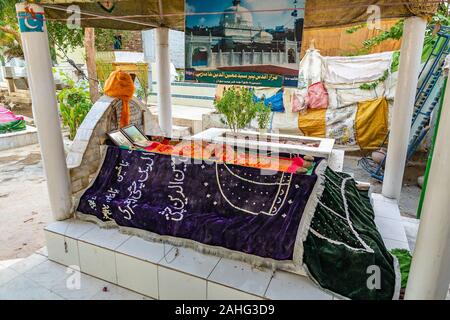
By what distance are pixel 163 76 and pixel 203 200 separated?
10.3ft

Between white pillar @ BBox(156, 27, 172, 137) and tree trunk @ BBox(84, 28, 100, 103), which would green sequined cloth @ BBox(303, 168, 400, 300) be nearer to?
white pillar @ BBox(156, 27, 172, 137)

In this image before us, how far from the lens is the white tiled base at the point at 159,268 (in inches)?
96.3

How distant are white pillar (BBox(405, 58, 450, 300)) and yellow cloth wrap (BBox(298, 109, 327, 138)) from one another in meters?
7.24

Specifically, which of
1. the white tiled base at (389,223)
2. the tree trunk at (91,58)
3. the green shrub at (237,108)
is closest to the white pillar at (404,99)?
the white tiled base at (389,223)

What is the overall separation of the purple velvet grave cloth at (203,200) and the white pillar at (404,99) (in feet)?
7.05

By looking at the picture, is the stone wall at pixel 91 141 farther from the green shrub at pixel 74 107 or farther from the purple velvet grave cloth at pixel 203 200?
the green shrub at pixel 74 107

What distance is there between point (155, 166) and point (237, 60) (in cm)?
149

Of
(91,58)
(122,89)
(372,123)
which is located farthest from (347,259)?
(91,58)

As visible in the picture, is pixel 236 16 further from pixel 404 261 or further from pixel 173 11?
pixel 404 261

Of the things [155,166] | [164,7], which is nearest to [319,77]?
[164,7]
